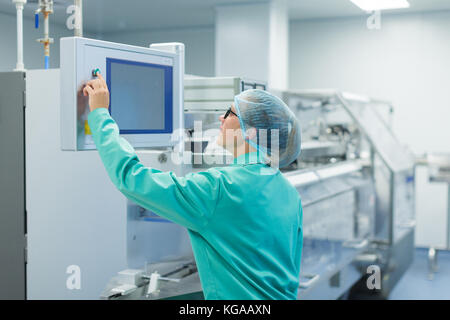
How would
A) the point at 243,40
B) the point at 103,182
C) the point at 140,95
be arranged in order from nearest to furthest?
1. the point at 140,95
2. the point at 103,182
3. the point at 243,40

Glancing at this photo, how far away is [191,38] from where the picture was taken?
23.0 ft

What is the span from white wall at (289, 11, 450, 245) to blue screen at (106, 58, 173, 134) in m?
3.89

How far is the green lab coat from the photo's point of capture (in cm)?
129

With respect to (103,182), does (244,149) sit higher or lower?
higher

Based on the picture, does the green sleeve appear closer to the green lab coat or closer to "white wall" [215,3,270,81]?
the green lab coat

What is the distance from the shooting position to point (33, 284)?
2.57 meters

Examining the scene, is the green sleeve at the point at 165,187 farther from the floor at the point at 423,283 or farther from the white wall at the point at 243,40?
the white wall at the point at 243,40

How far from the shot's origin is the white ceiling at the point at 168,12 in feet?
17.8

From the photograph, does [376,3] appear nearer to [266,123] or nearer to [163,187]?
[266,123]

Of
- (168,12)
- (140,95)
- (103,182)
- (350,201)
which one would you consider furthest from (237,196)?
(168,12)

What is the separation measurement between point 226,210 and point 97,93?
0.46 m

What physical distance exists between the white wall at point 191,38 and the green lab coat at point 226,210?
5.66 metres

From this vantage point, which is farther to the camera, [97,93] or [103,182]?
[103,182]
